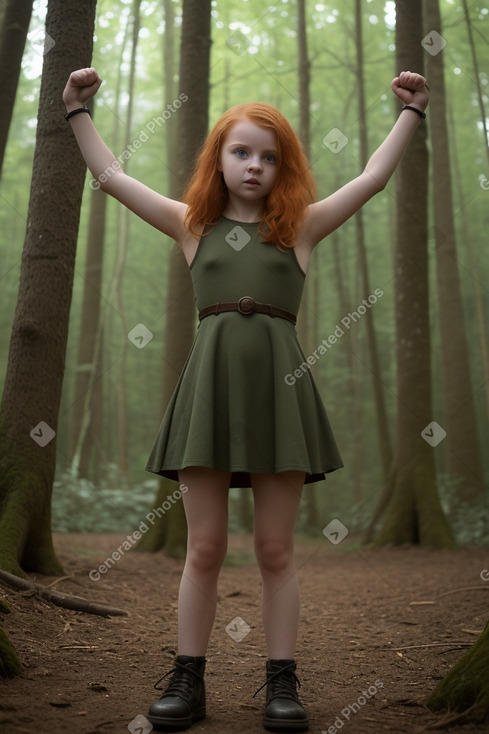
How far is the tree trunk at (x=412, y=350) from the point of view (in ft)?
24.7

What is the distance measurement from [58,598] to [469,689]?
2.30 metres

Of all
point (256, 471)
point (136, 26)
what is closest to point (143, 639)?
point (256, 471)

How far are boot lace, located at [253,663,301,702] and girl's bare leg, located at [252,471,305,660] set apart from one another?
0.16 feet

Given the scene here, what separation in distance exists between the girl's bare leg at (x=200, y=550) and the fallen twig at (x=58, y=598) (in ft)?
5.08

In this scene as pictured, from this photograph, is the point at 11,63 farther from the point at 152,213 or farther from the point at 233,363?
the point at 233,363

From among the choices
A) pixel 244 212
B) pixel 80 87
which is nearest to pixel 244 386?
pixel 244 212

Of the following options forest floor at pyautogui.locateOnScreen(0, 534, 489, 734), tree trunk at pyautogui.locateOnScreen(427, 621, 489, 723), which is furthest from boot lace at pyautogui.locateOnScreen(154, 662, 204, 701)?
tree trunk at pyautogui.locateOnScreen(427, 621, 489, 723)

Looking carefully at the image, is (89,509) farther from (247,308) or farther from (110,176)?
(247,308)

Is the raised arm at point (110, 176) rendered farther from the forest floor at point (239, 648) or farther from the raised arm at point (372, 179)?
the forest floor at point (239, 648)

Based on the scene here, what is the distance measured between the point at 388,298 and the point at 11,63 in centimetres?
1396

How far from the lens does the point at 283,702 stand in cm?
223

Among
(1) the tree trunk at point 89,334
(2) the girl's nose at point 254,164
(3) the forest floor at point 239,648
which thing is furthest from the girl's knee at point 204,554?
(1) the tree trunk at point 89,334

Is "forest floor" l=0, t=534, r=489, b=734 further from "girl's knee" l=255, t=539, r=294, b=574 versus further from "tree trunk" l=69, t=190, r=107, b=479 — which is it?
"tree trunk" l=69, t=190, r=107, b=479

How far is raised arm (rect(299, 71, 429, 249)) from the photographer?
259cm
